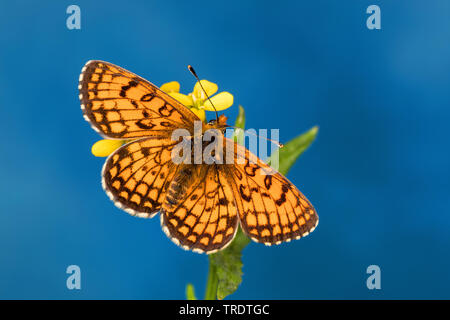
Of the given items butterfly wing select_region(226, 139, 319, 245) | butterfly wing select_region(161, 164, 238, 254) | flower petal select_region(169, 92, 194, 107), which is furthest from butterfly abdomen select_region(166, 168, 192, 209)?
flower petal select_region(169, 92, 194, 107)

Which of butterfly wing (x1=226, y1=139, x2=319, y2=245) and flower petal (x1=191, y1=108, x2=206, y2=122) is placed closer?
butterfly wing (x1=226, y1=139, x2=319, y2=245)

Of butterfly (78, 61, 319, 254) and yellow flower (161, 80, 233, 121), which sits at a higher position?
yellow flower (161, 80, 233, 121)

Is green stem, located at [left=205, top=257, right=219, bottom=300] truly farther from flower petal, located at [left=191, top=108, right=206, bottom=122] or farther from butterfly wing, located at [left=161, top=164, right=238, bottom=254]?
flower petal, located at [left=191, top=108, right=206, bottom=122]

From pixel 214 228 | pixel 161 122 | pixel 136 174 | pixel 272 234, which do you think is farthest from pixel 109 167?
pixel 272 234

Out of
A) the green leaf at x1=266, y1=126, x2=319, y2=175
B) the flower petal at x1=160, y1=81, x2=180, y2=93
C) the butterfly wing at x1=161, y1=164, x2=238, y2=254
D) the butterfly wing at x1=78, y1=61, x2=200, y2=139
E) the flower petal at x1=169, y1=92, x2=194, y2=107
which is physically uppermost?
the flower petal at x1=160, y1=81, x2=180, y2=93

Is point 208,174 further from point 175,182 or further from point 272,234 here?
point 272,234

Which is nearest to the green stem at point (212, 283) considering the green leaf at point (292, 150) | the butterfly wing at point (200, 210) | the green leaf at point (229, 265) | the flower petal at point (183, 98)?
the green leaf at point (229, 265)
